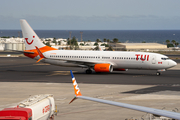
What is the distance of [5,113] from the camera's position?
1507 centimetres

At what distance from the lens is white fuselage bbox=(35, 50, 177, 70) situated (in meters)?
48.1

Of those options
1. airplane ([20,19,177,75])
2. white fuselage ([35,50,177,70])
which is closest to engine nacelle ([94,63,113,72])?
airplane ([20,19,177,75])

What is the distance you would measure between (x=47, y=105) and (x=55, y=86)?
2006 centimetres

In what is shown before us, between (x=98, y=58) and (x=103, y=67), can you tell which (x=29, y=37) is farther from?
(x=103, y=67)

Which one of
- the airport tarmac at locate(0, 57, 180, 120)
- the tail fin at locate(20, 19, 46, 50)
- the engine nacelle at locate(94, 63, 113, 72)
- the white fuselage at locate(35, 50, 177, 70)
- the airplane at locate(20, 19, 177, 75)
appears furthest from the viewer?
the tail fin at locate(20, 19, 46, 50)

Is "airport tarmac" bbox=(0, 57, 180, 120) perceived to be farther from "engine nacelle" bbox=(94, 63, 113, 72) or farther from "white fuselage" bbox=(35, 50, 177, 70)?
"engine nacelle" bbox=(94, 63, 113, 72)

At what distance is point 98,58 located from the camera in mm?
51531

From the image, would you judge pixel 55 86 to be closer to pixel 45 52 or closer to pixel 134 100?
pixel 134 100

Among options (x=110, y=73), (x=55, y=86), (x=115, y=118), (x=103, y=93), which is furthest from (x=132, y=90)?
(x=110, y=73)

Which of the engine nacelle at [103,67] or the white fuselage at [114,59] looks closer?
the white fuselage at [114,59]

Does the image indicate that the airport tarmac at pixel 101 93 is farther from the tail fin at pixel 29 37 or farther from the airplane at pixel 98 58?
the tail fin at pixel 29 37

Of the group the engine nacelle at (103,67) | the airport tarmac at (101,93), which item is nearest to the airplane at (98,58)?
the engine nacelle at (103,67)

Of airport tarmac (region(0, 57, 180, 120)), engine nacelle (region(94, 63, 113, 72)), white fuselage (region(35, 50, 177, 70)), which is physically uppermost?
white fuselage (region(35, 50, 177, 70))

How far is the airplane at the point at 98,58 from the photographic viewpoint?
48.2m
